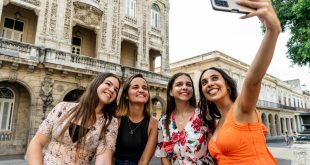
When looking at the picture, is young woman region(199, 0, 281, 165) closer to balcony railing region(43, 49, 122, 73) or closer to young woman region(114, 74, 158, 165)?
young woman region(114, 74, 158, 165)

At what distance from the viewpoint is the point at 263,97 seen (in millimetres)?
33250

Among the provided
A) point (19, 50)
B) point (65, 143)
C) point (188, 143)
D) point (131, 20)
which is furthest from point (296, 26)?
point (19, 50)

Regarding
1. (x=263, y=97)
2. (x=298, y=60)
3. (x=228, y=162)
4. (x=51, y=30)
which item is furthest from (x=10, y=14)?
(x=263, y=97)

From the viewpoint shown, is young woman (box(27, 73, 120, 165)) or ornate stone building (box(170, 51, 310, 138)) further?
ornate stone building (box(170, 51, 310, 138))

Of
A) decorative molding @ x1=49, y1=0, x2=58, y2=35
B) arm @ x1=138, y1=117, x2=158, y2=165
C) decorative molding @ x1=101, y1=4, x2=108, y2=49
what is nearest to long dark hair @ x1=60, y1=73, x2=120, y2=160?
arm @ x1=138, y1=117, x2=158, y2=165

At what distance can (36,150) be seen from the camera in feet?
6.08

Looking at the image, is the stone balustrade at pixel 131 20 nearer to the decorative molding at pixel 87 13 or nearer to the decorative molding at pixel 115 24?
the decorative molding at pixel 115 24

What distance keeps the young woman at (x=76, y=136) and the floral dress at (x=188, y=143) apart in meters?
0.66

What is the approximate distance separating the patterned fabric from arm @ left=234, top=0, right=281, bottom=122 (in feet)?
4.23

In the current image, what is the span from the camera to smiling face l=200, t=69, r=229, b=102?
→ 192 cm

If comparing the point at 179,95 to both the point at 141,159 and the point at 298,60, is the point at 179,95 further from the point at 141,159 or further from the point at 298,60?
the point at 298,60

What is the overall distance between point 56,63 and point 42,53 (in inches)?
33.4

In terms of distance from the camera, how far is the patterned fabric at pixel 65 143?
187 centimetres

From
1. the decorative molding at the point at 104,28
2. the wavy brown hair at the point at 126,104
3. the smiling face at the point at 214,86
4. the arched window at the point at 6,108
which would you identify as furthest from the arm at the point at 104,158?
the decorative molding at the point at 104,28
